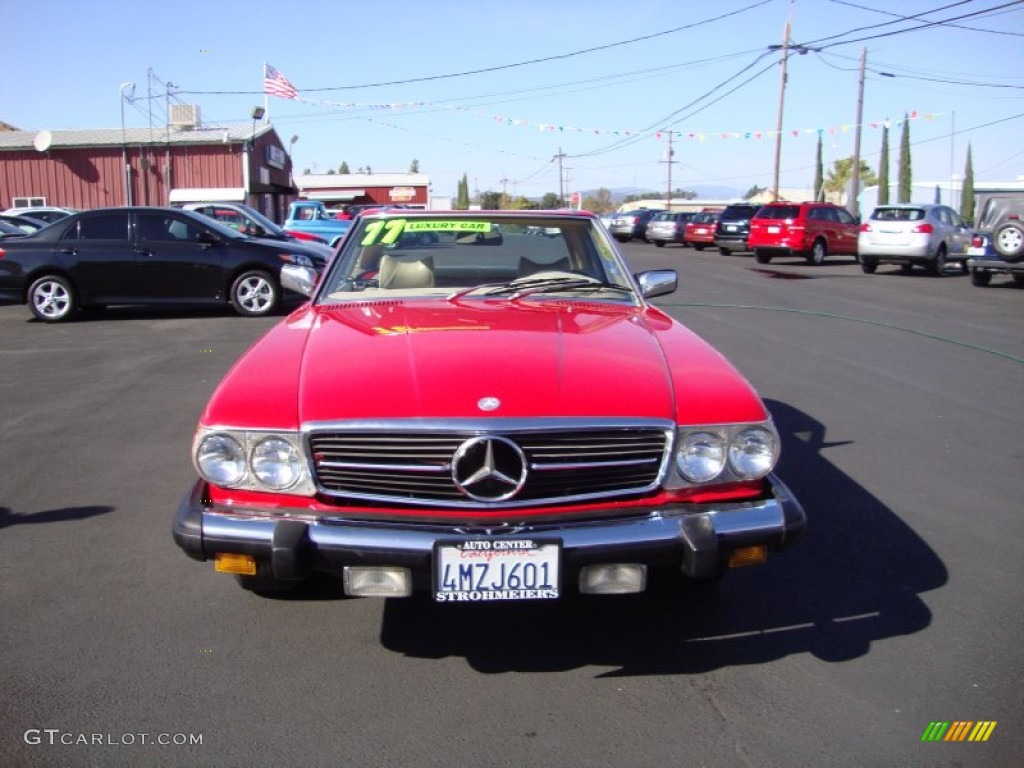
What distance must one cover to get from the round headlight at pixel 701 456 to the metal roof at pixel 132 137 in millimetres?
36649

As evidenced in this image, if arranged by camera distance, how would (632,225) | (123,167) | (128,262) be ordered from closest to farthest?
(128,262)
(123,167)
(632,225)

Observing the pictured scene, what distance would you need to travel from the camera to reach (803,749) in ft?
8.82

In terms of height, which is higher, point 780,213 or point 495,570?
point 780,213

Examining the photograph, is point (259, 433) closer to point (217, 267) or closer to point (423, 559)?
point (423, 559)

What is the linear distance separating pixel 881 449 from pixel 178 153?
3617 centimetres

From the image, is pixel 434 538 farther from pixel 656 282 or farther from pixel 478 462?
pixel 656 282

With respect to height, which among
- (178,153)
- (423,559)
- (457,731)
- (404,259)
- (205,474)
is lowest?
(457,731)

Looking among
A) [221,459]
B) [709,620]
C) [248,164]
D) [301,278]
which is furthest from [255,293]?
[248,164]

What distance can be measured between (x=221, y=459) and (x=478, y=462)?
33.4 inches

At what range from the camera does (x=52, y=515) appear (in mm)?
4578

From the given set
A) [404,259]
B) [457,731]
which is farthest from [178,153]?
[457,731]

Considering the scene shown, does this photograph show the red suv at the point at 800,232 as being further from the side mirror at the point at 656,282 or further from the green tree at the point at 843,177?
the green tree at the point at 843,177

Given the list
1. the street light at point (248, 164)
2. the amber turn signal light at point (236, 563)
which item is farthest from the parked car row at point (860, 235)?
the street light at point (248, 164)

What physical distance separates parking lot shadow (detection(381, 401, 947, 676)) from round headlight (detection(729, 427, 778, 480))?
2.20 ft
